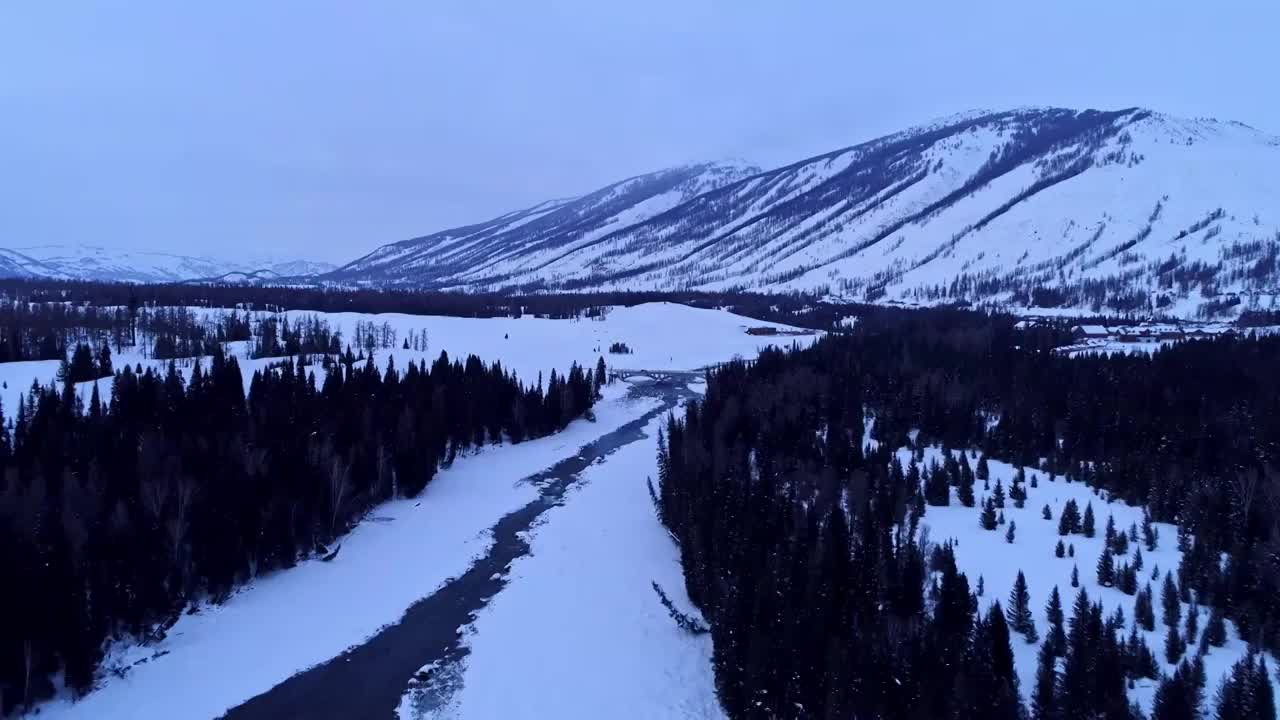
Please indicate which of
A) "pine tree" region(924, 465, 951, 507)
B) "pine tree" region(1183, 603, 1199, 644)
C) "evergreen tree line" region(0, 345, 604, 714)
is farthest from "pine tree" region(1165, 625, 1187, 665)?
"evergreen tree line" region(0, 345, 604, 714)

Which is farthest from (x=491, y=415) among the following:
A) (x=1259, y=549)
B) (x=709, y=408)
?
(x=1259, y=549)

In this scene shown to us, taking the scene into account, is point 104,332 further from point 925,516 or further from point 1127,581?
point 1127,581

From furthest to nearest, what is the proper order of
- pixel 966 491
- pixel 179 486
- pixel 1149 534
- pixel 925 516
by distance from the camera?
pixel 966 491 → pixel 925 516 → pixel 179 486 → pixel 1149 534

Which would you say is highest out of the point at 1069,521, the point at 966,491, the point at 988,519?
the point at 1069,521

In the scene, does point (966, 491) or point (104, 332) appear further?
point (104, 332)

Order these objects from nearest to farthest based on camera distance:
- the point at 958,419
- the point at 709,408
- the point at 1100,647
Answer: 1. the point at 1100,647
2. the point at 958,419
3. the point at 709,408

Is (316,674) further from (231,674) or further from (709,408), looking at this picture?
(709,408)

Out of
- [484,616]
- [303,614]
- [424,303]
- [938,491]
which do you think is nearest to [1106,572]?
[938,491]

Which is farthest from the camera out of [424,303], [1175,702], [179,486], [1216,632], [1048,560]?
[424,303]
